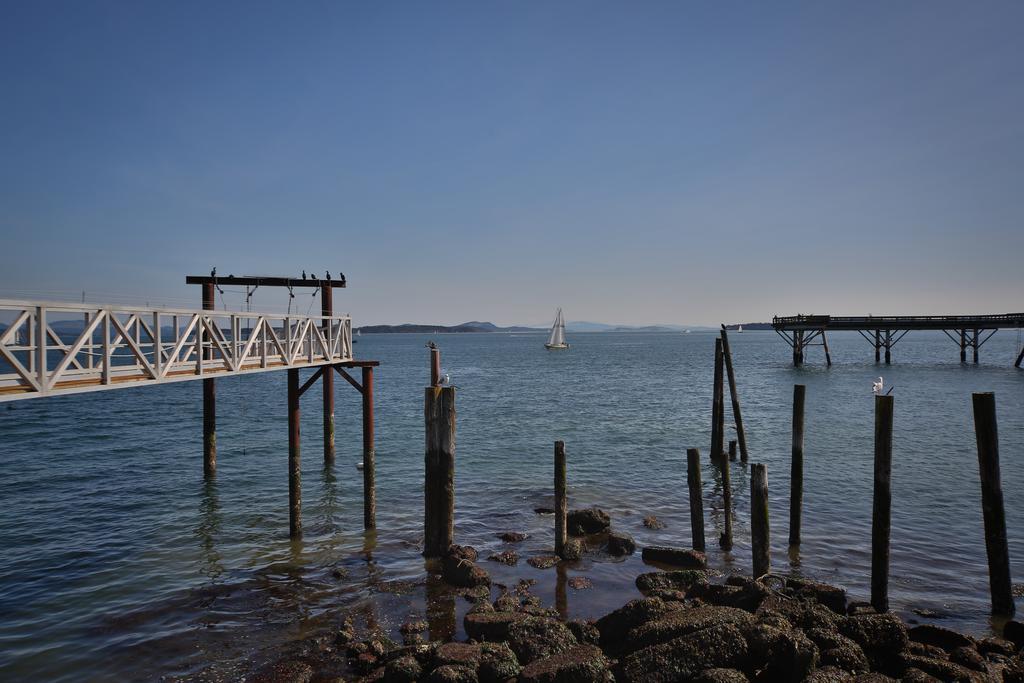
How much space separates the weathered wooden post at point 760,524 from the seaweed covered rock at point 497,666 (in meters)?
5.78

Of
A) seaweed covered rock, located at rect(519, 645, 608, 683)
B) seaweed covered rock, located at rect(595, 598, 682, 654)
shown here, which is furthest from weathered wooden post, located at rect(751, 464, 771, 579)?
seaweed covered rock, located at rect(519, 645, 608, 683)

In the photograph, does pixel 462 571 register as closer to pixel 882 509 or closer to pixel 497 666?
pixel 497 666

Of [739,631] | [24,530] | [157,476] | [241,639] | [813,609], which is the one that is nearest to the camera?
[739,631]

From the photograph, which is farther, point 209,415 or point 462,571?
point 209,415

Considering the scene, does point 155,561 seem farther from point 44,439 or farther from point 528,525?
point 44,439

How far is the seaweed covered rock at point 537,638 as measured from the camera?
8.74 m

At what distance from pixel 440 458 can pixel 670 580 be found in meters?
5.40

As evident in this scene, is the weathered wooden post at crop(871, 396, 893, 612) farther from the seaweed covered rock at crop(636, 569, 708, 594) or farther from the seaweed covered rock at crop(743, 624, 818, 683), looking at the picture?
the seaweed covered rock at crop(743, 624, 818, 683)

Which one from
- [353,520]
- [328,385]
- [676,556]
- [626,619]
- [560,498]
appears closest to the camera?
[626,619]

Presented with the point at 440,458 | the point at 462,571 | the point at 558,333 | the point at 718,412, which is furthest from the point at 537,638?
the point at 558,333

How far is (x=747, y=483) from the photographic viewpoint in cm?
2102

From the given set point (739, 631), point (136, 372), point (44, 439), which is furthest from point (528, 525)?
point (44, 439)

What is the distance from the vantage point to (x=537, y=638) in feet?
29.5

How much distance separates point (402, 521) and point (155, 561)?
597 centimetres
